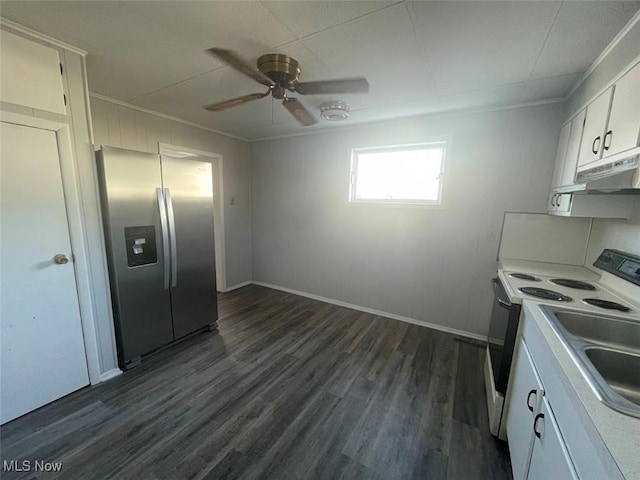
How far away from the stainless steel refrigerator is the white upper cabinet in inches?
15.3

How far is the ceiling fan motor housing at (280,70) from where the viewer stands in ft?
5.50

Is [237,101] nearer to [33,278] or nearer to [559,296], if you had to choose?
[33,278]

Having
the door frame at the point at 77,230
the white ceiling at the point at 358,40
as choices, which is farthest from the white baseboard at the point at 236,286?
the white ceiling at the point at 358,40

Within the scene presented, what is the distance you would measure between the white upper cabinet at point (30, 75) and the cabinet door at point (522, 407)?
319 centimetres

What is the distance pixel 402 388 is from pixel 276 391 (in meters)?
1.03

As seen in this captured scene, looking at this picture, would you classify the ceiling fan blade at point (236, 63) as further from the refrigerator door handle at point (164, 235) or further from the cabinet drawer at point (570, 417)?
the cabinet drawer at point (570, 417)

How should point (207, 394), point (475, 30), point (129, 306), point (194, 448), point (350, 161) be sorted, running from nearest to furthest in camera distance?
point (475, 30) < point (194, 448) < point (207, 394) < point (129, 306) < point (350, 161)

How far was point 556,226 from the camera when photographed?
2326mm

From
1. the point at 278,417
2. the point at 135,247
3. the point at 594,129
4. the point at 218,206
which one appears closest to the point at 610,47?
the point at 594,129

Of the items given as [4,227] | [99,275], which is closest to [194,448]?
[99,275]

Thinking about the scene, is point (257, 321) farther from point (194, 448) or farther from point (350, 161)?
point (350, 161)

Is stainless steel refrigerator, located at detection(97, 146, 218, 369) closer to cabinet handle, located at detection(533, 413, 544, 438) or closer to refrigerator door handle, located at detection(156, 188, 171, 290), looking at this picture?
refrigerator door handle, located at detection(156, 188, 171, 290)

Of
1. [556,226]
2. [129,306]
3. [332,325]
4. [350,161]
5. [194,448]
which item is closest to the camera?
[194,448]

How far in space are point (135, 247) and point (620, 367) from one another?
308cm
